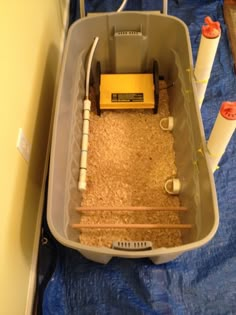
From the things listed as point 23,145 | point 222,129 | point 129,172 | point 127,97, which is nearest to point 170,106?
point 127,97

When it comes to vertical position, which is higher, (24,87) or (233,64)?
(24,87)

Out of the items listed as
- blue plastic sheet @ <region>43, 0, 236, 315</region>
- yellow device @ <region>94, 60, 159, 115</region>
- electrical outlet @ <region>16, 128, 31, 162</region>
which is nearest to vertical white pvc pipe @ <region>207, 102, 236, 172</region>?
blue plastic sheet @ <region>43, 0, 236, 315</region>

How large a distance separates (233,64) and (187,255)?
1.03 metres

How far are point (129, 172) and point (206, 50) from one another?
55 centimetres

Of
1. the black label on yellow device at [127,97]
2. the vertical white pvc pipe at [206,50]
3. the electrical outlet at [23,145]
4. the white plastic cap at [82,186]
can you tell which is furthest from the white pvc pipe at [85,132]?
the vertical white pvc pipe at [206,50]

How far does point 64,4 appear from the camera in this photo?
1688 millimetres

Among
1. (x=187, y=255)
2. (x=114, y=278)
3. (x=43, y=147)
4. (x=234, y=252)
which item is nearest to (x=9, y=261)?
(x=114, y=278)

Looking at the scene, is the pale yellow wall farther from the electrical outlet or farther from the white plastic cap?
the white plastic cap

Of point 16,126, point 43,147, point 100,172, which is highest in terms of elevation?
point 16,126

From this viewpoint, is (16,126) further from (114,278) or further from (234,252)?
(234,252)

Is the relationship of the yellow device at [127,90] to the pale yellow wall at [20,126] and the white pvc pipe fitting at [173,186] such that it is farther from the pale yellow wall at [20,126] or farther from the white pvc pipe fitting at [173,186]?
the white pvc pipe fitting at [173,186]

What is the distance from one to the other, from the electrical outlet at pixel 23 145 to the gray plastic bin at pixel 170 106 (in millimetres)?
92

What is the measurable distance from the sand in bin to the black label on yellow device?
7cm

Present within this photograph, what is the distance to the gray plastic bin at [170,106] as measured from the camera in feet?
2.99
